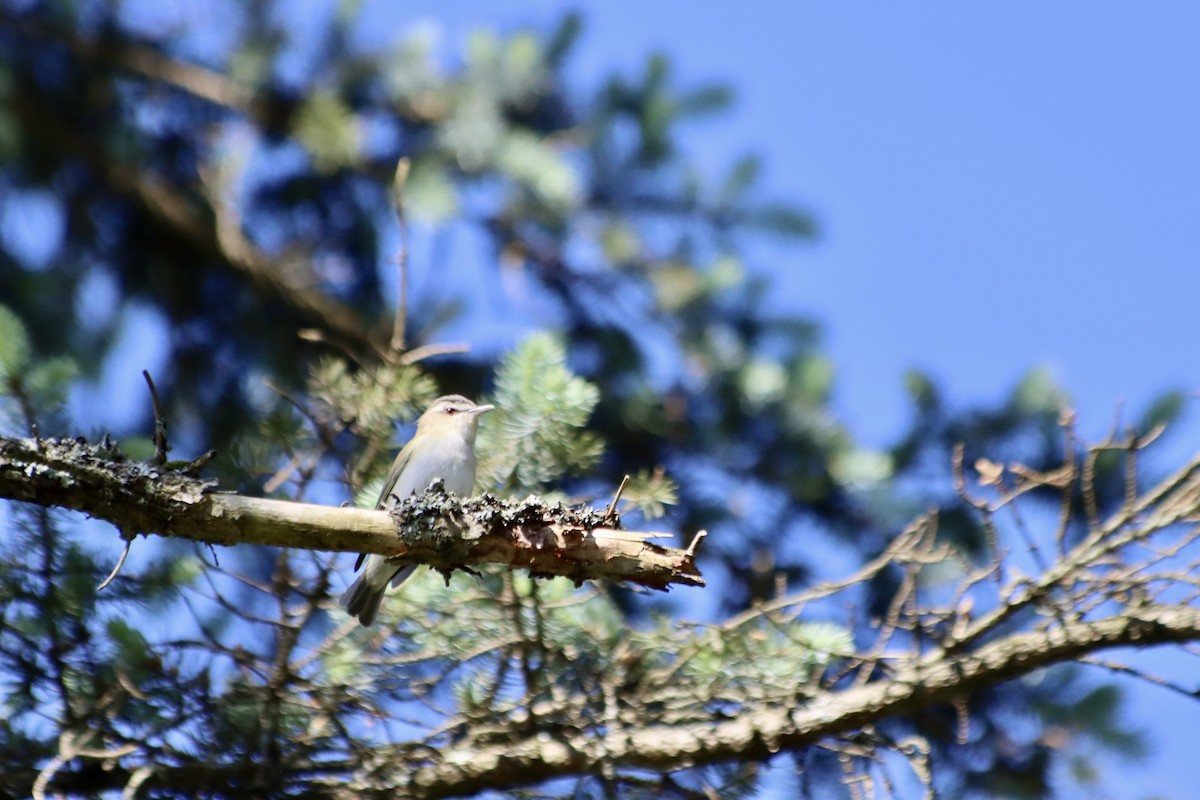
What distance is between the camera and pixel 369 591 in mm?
3834

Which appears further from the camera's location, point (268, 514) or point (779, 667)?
point (779, 667)

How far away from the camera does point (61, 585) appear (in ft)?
11.9

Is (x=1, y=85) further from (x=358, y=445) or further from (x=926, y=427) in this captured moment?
(x=926, y=427)

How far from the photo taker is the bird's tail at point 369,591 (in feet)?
12.4

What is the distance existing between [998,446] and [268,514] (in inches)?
143

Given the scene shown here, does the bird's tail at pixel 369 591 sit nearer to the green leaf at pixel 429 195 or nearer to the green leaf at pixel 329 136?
the green leaf at pixel 429 195

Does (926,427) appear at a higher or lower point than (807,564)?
higher

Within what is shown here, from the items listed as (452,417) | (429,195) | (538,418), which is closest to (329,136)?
(429,195)

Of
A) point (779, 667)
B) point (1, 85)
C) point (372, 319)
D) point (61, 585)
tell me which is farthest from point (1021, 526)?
point (1, 85)

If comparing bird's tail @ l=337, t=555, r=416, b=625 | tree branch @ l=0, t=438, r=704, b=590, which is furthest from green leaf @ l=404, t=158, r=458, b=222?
tree branch @ l=0, t=438, r=704, b=590

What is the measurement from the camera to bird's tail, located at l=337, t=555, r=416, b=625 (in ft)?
12.4

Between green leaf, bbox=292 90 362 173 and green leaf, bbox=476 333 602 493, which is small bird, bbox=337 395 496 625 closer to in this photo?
green leaf, bbox=476 333 602 493

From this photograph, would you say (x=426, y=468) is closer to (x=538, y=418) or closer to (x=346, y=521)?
(x=538, y=418)

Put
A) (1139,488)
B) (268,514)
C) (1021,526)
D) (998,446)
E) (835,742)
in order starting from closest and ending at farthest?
(268,514), (1021,526), (835,742), (1139,488), (998,446)
